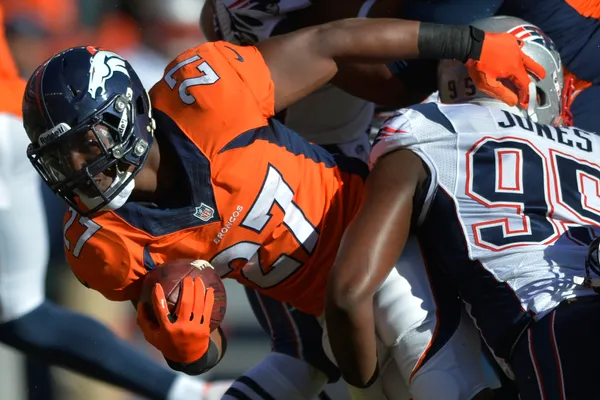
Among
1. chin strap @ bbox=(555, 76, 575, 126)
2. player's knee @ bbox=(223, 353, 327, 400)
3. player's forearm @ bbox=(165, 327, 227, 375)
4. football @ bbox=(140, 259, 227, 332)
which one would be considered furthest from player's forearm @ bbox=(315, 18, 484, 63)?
player's knee @ bbox=(223, 353, 327, 400)

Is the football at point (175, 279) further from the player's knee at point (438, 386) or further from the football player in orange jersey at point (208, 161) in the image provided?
the player's knee at point (438, 386)

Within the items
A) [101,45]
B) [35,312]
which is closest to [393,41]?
[101,45]

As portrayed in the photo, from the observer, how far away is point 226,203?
196 centimetres

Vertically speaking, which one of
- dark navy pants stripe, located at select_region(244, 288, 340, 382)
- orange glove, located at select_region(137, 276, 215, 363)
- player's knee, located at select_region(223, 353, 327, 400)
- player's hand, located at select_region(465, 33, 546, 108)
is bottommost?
player's knee, located at select_region(223, 353, 327, 400)

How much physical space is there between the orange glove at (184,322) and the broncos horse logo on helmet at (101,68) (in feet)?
1.40

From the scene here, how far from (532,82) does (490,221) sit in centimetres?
42

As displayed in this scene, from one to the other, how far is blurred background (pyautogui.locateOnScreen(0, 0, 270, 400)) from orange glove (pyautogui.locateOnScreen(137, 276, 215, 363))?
4.04 ft

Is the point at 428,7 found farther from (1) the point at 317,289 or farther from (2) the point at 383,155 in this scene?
(1) the point at 317,289

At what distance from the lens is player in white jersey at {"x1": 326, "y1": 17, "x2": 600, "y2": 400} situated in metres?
1.89

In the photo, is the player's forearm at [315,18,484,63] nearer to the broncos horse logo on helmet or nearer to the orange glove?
the broncos horse logo on helmet

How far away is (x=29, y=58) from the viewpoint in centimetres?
304

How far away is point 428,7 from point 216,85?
88cm

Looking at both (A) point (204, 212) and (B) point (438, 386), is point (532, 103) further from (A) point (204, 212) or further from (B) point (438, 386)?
(A) point (204, 212)

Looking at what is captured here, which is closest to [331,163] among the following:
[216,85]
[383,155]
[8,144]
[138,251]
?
[383,155]
